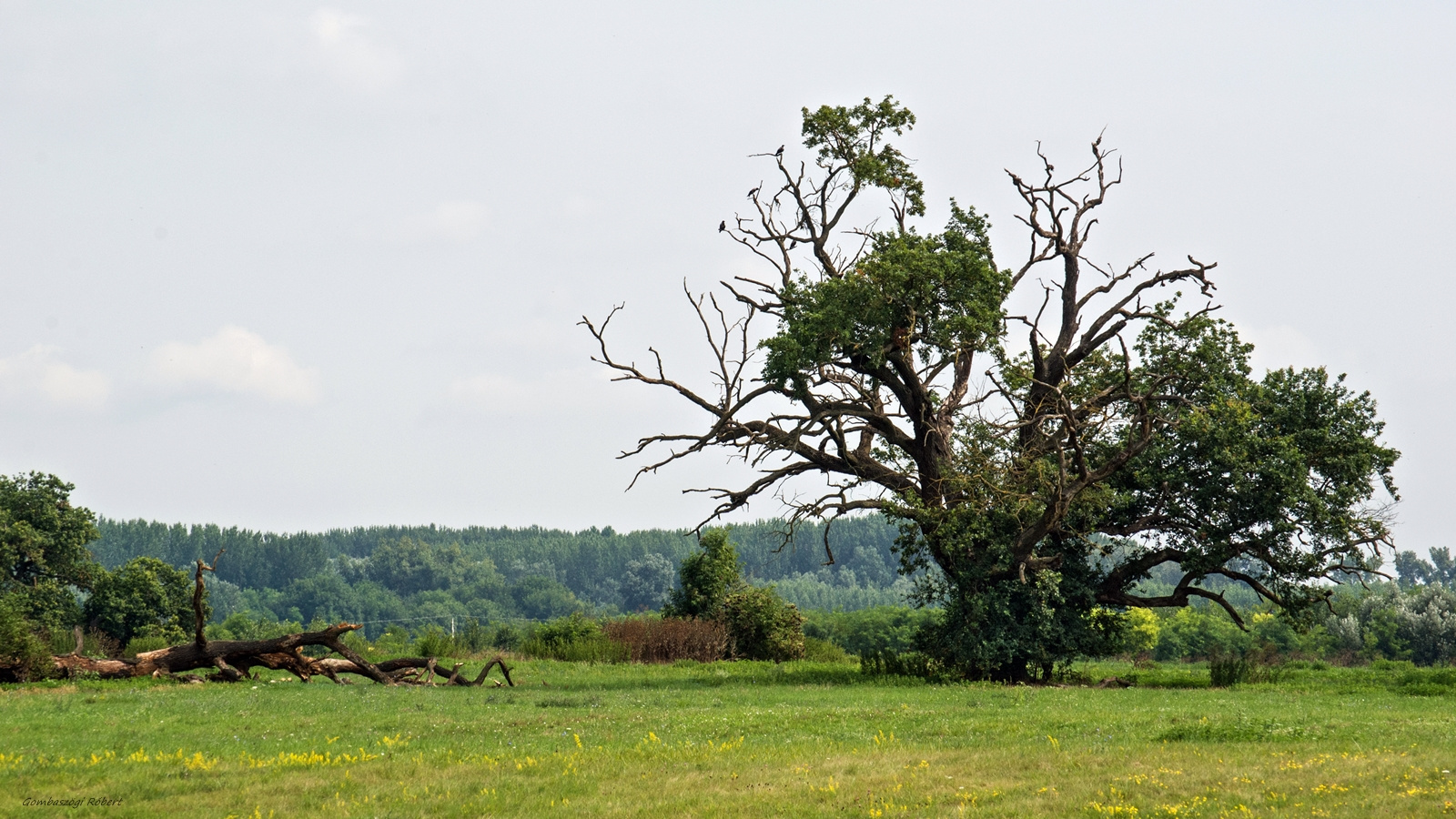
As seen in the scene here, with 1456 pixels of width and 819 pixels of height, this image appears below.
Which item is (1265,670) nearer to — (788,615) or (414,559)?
(788,615)

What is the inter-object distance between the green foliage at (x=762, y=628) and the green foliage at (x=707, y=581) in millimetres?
1144

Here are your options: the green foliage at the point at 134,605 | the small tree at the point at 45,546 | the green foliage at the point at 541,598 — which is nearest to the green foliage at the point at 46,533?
Answer: the small tree at the point at 45,546

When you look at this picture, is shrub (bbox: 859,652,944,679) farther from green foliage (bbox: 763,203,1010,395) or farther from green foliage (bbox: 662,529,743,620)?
green foliage (bbox: 662,529,743,620)

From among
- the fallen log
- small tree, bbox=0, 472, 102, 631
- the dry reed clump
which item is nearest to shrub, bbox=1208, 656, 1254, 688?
the dry reed clump

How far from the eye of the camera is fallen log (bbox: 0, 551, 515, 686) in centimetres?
2436

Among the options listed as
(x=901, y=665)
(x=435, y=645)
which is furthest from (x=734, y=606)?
(x=901, y=665)

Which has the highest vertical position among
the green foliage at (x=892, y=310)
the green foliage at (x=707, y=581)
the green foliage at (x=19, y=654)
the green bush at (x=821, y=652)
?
the green foliage at (x=892, y=310)

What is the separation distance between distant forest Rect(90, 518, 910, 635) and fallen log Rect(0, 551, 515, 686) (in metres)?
108

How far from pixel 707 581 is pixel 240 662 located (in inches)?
761

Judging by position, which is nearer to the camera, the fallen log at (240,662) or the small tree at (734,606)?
the fallen log at (240,662)

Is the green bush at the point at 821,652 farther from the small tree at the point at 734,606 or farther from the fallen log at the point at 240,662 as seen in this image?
the fallen log at the point at 240,662

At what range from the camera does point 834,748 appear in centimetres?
1416

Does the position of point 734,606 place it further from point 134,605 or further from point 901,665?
point 134,605

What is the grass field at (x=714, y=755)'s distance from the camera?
10.8 metres
